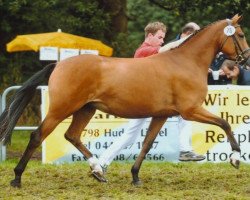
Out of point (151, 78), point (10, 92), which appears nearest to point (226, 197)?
point (151, 78)

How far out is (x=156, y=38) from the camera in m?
11.7

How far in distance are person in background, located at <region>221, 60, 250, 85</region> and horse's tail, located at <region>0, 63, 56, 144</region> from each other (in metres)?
3.66

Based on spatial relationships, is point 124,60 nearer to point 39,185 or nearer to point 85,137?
point 39,185

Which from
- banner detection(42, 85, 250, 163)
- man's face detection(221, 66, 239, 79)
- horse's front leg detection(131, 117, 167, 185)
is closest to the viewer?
horse's front leg detection(131, 117, 167, 185)

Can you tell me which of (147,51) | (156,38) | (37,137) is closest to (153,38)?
(156,38)

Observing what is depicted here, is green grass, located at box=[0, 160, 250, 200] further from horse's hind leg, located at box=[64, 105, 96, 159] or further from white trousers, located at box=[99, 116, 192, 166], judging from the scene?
horse's hind leg, located at box=[64, 105, 96, 159]

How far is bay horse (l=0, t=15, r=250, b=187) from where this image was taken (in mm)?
10461

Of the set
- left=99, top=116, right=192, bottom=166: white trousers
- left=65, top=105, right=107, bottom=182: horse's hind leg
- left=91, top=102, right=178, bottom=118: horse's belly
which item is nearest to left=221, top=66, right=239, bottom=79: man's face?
left=99, top=116, right=192, bottom=166: white trousers

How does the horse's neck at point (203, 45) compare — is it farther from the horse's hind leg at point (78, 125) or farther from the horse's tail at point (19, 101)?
the horse's tail at point (19, 101)

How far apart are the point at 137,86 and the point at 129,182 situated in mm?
1376

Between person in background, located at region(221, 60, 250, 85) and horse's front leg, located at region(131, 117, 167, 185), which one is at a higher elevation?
person in background, located at region(221, 60, 250, 85)

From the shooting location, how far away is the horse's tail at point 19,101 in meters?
10.8

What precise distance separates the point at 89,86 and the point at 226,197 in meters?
2.15

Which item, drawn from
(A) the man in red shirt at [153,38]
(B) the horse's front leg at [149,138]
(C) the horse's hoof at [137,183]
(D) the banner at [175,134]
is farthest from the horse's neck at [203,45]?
(D) the banner at [175,134]
